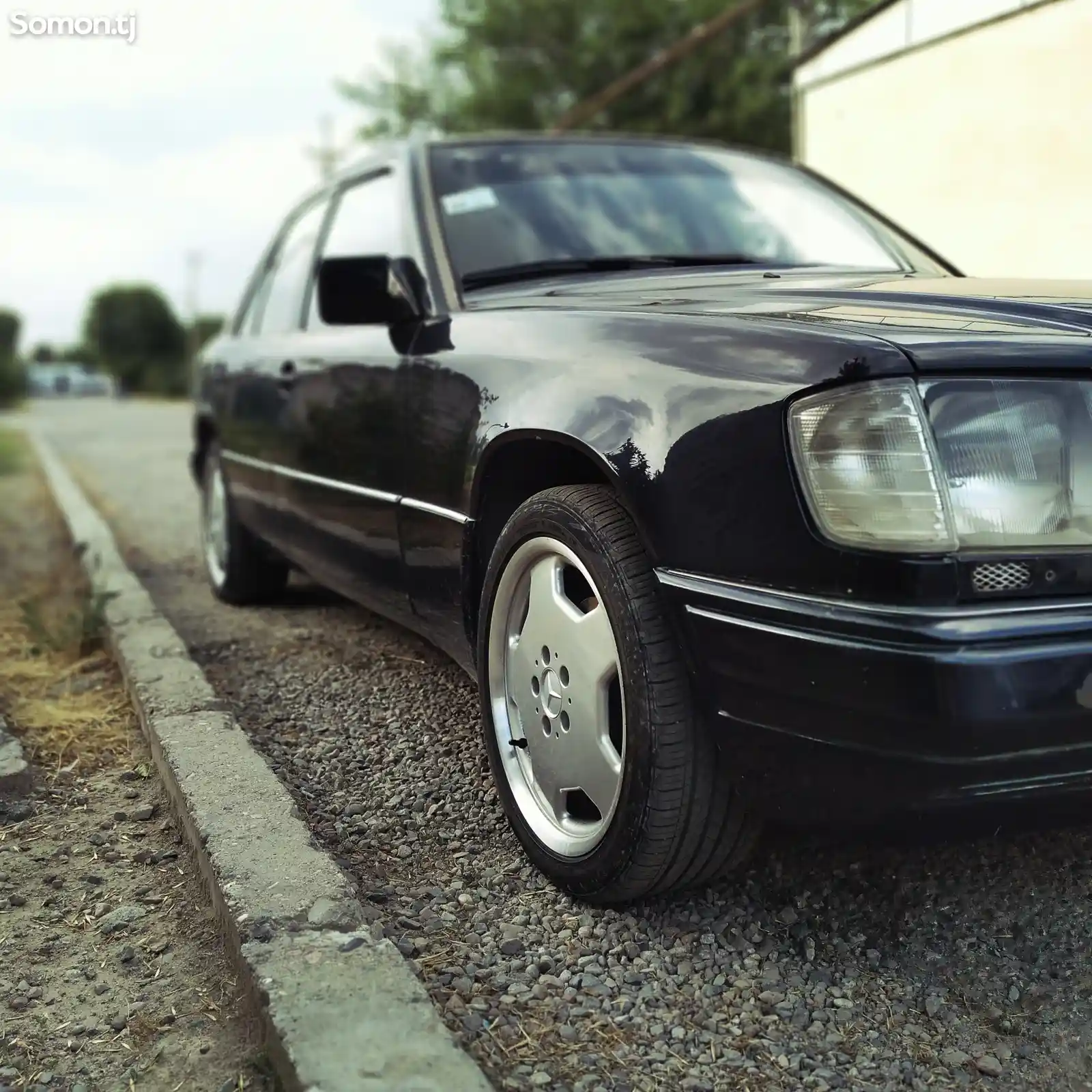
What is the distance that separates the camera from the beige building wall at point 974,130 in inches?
266

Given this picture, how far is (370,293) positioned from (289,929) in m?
1.62

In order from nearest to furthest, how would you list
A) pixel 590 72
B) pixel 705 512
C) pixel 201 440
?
pixel 705 512, pixel 201 440, pixel 590 72

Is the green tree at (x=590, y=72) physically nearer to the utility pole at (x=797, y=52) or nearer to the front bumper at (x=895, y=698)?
the utility pole at (x=797, y=52)

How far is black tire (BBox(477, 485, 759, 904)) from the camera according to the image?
2.05 meters

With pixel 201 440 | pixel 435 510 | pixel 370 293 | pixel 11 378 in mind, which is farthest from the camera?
pixel 11 378

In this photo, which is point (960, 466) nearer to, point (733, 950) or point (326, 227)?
point (733, 950)

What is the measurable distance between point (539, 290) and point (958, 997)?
5.92 feet

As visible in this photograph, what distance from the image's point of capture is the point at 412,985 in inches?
76.4

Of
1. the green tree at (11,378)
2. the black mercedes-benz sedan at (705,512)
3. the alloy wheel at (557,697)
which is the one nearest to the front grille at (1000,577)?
the black mercedes-benz sedan at (705,512)

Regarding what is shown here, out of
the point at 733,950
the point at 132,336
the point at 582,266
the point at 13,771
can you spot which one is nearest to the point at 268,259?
the point at 582,266

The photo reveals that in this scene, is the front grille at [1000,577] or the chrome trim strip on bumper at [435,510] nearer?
the front grille at [1000,577]

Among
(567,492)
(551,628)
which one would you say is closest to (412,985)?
(551,628)

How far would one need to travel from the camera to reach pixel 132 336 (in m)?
71.1

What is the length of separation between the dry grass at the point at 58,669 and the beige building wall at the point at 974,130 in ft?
15.4
